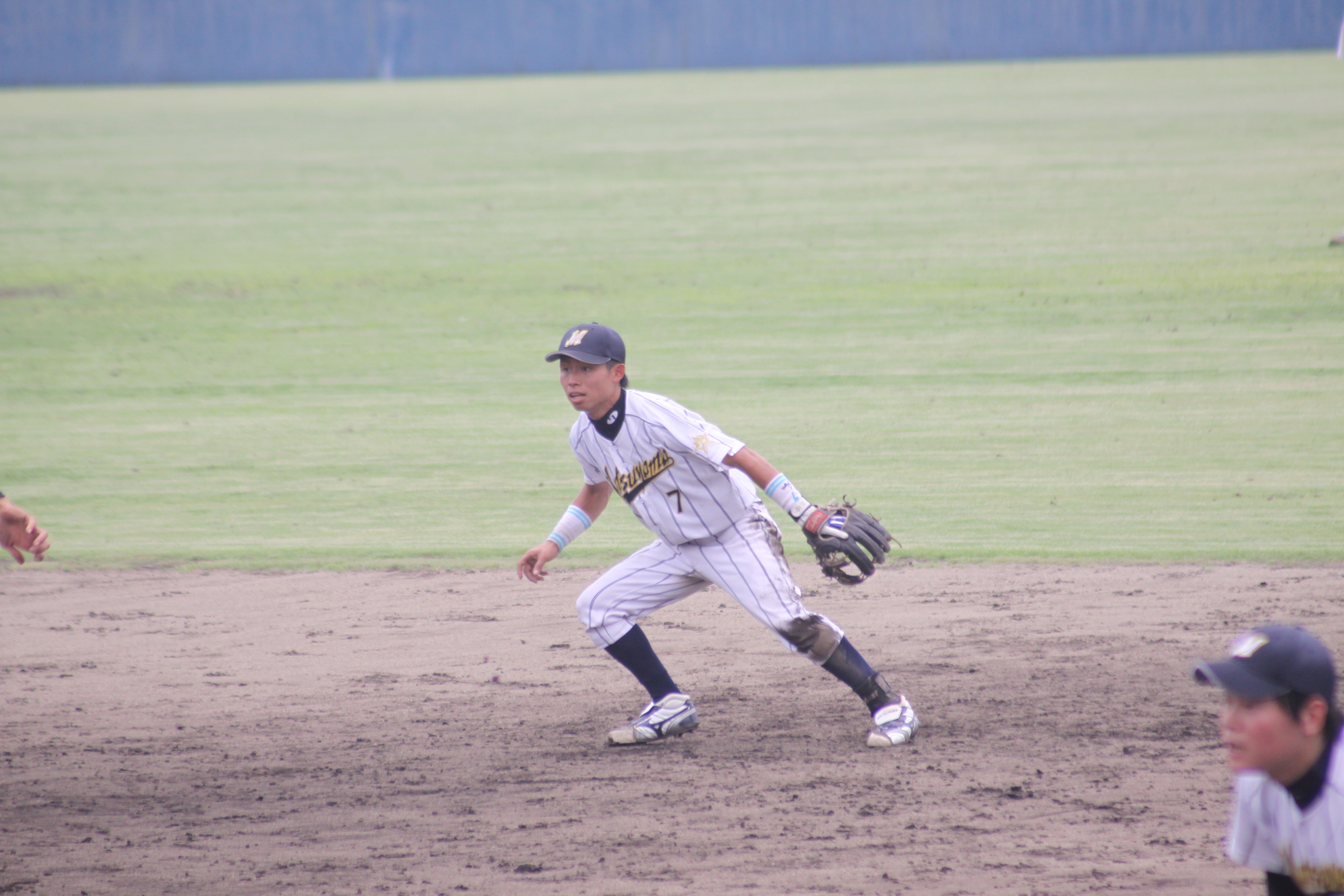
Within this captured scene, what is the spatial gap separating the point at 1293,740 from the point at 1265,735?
5 cm

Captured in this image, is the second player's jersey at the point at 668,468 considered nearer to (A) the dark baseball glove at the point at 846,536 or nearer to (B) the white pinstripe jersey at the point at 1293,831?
(A) the dark baseball glove at the point at 846,536

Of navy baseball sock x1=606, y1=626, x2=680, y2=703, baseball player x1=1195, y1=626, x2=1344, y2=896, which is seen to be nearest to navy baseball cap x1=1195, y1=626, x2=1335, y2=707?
baseball player x1=1195, y1=626, x2=1344, y2=896

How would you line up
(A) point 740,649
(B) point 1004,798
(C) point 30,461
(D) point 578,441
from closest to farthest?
1. (B) point 1004,798
2. (D) point 578,441
3. (A) point 740,649
4. (C) point 30,461

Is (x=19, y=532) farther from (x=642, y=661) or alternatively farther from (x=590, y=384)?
(x=642, y=661)

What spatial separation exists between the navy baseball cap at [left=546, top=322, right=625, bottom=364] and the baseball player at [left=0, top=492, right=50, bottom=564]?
195 cm

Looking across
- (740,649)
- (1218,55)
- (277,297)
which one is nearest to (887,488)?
(740,649)

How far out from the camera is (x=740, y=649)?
20.9ft

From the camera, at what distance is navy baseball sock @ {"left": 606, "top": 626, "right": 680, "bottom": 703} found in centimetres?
520

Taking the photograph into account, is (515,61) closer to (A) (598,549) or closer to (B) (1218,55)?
(B) (1218,55)

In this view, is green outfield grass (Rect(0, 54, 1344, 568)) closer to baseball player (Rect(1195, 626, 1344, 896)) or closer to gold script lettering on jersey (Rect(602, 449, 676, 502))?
gold script lettering on jersey (Rect(602, 449, 676, 502))

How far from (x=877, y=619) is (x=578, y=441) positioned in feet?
7.22

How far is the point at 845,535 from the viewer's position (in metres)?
4.76

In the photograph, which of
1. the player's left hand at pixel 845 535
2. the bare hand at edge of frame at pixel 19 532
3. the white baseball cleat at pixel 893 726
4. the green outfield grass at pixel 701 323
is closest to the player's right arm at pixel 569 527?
the player's left hand at pixel 845 535

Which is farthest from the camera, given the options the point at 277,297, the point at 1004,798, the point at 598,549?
the point at 277,297
